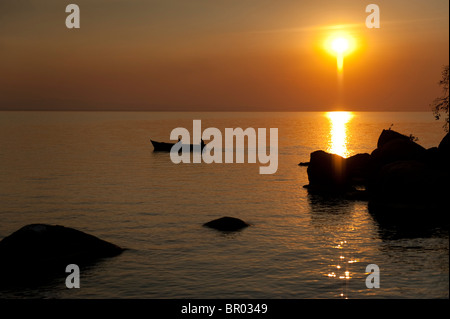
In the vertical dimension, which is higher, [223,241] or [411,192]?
[411,192]

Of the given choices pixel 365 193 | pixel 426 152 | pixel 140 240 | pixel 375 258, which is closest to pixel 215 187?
pixel 365 193

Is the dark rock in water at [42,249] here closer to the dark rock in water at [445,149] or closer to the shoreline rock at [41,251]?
the shoreline rock at [41,251]

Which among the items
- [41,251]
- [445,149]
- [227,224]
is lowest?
[41,251]

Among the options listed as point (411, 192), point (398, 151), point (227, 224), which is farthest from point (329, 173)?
point (227, 224)

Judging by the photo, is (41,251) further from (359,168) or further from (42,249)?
(359,168)

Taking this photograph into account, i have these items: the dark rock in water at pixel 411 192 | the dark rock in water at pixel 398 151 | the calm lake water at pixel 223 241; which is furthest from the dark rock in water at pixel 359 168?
the dark rock in water at pixel 411 192

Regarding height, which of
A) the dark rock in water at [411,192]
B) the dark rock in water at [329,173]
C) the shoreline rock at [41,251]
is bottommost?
the shoreline rock at [41,251]

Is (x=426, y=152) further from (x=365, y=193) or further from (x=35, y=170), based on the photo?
(x=35, y=170)

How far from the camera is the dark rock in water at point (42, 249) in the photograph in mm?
22359

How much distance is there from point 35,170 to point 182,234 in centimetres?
4305

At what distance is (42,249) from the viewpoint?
2292cm

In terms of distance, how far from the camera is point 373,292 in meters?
19.9

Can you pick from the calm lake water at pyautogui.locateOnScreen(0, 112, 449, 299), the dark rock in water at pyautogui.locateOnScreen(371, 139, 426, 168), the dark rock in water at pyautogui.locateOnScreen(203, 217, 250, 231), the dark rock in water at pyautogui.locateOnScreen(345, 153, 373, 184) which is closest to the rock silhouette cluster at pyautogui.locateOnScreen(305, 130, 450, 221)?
the dark rock in water at pyautogui.locateOnScreen(371, 139, 426, 168)

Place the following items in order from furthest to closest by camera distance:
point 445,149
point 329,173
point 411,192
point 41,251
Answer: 1. point 329,173
2. point 445,149
3. point 411,192
4. point 41,251
